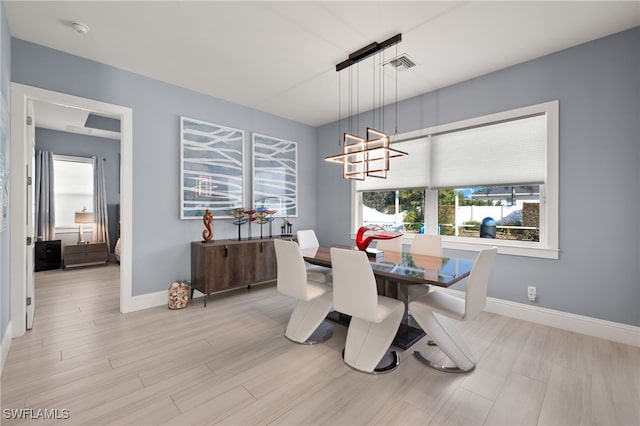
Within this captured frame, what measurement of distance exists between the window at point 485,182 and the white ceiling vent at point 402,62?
3.28 ft

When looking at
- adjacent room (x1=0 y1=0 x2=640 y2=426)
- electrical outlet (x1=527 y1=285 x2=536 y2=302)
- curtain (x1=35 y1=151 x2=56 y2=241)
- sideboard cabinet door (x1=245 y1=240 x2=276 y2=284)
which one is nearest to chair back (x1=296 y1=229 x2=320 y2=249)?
adjacent room (x1=0 y1=0 x2=640 y2=426)

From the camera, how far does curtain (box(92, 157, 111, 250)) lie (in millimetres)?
6293

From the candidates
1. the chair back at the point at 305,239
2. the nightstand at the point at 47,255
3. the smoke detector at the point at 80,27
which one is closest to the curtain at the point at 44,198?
the nightstand at the point at 47,255

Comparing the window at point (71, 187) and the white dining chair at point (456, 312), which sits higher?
the window at point (71, 187)

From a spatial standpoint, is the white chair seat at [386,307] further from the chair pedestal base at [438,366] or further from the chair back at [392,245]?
the chair back at [392,245]

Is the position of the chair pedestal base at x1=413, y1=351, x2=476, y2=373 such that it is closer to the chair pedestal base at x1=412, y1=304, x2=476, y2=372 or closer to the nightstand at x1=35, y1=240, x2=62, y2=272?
the chair pedestal base at x1=412, y1=304, x2=476, y2=372

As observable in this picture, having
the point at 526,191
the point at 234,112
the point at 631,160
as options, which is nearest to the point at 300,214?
the point at 234,112

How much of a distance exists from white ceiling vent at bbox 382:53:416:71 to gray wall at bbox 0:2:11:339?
3.32 m

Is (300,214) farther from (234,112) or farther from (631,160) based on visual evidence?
(631,160)

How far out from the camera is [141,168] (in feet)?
11.4

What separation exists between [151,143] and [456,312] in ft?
12.2

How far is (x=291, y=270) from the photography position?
2574 mm

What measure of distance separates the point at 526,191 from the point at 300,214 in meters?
3.38

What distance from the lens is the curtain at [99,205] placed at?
6293mm
